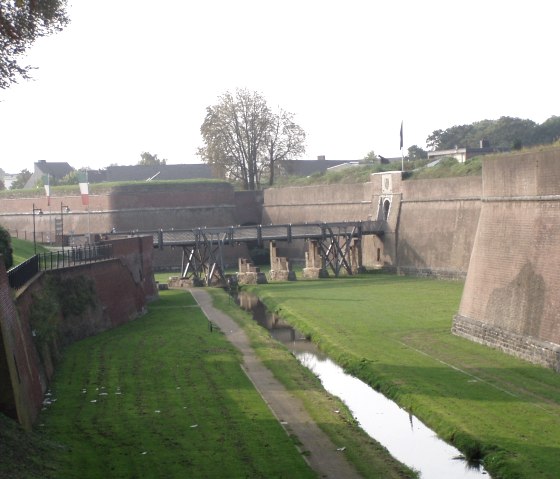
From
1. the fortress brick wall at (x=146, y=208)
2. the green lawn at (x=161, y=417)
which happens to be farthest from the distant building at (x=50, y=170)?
the green lawn at (x=161, y=417)

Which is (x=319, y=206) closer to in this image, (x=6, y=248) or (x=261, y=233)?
(x=261, y=233)

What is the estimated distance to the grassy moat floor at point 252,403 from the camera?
45.0 ft

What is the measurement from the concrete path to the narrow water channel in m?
0.95

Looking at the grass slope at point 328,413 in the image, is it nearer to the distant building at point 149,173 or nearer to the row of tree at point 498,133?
the row of tree at point 498,133

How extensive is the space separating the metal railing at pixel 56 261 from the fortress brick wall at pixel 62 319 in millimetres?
244

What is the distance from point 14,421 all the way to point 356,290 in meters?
23.9

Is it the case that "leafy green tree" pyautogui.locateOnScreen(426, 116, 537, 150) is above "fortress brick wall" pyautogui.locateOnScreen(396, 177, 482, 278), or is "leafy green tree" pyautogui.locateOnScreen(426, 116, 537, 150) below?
above

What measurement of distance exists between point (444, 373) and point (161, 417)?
6.07 meters

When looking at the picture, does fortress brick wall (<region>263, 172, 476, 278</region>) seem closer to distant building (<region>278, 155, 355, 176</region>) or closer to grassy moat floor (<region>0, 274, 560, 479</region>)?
grassy moat floor (<region>0, 274, 560, 479</region>)

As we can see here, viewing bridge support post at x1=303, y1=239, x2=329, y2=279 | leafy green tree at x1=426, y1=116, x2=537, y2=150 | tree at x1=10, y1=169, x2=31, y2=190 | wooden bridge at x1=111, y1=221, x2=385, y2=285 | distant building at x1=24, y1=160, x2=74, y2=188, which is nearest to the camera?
wooden bridge at x1=111, y1=221, x2=385, y2=285

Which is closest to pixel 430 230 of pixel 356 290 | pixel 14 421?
pixel 356 290

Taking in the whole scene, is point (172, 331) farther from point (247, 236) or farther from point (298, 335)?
point (247, 236)

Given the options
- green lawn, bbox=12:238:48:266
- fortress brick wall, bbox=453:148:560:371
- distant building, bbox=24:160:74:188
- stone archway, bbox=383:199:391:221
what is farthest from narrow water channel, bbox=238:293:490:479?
distant building, bbox=24:160:74:188

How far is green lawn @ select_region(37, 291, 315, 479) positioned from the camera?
13.7m
